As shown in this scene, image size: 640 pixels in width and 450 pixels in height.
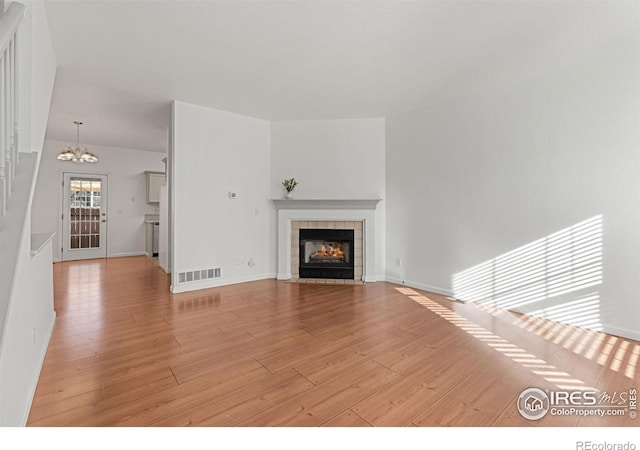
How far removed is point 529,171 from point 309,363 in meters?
3.12

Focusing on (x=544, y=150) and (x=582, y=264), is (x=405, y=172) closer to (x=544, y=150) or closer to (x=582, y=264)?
(x=544, y=150)

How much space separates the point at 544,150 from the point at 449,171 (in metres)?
1.06

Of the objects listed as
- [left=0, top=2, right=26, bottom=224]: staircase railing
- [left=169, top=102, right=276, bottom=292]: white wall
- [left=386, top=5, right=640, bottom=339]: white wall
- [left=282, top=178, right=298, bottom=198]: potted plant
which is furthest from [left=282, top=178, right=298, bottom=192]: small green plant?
[left=0, top=2, right=26, bottom=224]: staircase railing

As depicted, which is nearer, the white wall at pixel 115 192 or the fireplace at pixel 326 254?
the fireplace at pixel 326 254

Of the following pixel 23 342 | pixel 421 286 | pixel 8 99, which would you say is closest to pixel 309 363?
pixel 23 342

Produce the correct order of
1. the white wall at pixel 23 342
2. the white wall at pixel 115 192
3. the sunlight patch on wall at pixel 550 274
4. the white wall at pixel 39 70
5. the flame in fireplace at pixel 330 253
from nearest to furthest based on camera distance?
the white wall at pixel 23 342 < the white wall at pixel 39 70 < the sunlight patch on wall at pixel 550 274 < the flame in fireplace at pixel 330 253 < the white wall at pixel 115 192

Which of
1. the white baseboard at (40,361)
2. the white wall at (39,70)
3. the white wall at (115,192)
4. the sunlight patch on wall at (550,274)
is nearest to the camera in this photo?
the white baseboard at (40,361)

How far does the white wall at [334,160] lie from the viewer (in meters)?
4.70

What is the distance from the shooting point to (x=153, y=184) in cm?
737

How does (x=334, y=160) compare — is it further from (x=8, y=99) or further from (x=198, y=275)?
(x=8, y=99)

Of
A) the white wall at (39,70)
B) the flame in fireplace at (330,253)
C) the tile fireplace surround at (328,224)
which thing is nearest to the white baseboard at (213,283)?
the tile fireplace surround at (328,224)

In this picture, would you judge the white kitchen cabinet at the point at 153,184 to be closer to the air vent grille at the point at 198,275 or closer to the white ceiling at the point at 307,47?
the white ceiling at the point at 307,47

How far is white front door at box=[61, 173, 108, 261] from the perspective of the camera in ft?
21.2

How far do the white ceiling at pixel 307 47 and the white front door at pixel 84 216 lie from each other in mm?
3207
